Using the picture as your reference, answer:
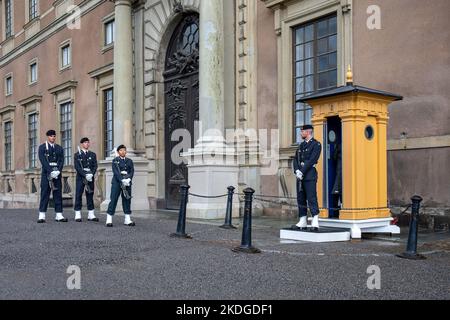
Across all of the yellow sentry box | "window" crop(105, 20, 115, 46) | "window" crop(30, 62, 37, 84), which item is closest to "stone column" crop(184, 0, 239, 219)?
the yellow sentry box

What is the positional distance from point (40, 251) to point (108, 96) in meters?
13.8

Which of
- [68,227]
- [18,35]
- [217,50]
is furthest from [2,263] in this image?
[18,35]

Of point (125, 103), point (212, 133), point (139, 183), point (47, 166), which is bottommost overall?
point (139, 183)

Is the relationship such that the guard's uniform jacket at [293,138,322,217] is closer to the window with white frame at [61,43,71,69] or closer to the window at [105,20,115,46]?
the window at [105,20,115,46]

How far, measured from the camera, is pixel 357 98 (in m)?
9.88

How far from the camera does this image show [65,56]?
25.1m

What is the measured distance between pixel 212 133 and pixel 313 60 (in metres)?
3.10

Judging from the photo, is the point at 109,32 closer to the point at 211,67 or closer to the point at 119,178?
the point at 211,67

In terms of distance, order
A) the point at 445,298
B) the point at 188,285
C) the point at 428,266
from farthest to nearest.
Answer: the point at 428,266 → the point at 188,285 → the point at 445,298

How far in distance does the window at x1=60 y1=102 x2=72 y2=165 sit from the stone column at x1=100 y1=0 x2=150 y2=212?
6439mm

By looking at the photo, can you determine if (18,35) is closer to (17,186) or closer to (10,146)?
(10,146)

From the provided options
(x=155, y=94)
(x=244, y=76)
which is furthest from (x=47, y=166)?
(x=155, y=94)

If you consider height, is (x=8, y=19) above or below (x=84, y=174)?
above

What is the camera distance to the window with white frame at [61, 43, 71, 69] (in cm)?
2475
